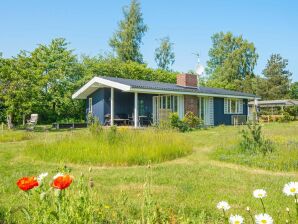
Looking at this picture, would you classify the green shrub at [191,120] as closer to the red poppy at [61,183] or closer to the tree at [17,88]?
the tree at [17,88]

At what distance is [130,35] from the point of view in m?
45.9

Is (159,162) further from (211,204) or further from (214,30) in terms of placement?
(214,30)

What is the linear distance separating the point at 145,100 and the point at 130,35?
2524 cm

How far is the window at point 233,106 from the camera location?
27.5 m

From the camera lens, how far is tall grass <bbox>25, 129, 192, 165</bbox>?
845cm

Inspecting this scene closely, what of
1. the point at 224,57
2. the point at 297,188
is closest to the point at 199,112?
the point at 297,188

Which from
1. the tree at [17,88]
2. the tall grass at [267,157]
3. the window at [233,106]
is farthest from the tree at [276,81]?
the tall grass at [267,157]

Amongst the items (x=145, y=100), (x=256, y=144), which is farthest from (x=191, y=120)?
(x=256, y=144)

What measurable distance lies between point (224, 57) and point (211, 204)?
202ft

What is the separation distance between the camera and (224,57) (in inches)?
2496

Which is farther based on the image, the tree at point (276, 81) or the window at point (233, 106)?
the tree at point (276, 81)

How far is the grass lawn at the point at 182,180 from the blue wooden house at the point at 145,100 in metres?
11.2

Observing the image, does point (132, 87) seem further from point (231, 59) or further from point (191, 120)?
point (231, 59)

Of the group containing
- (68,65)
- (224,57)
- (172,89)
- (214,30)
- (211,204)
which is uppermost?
(214,30)
